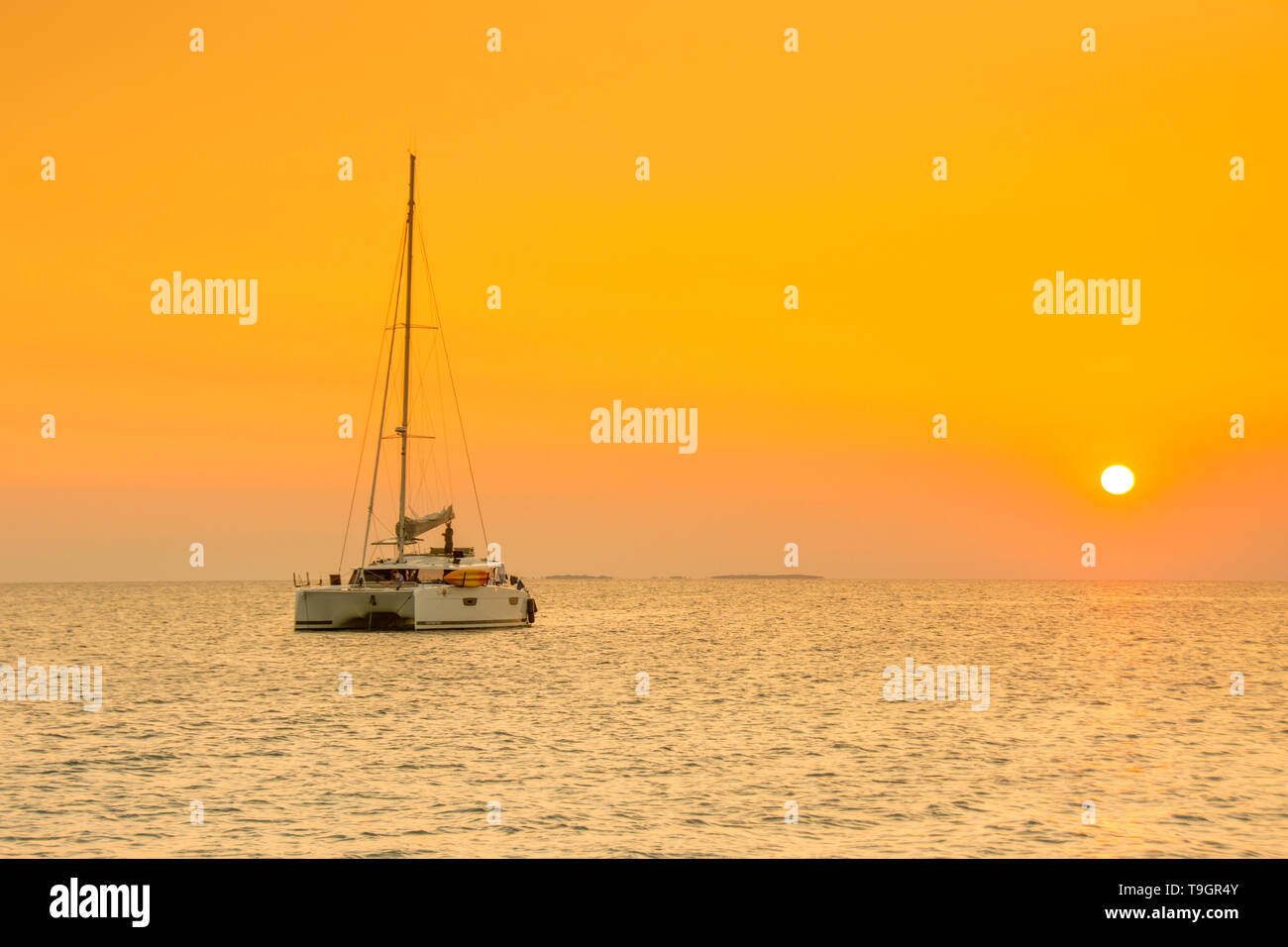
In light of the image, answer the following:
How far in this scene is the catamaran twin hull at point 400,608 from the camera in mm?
78125

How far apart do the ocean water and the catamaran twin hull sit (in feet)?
18.5

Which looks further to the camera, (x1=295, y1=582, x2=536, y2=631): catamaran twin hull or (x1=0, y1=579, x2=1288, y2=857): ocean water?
Result: (x1=295, y1=582, x2=536, y2=631): catamaran twin hull

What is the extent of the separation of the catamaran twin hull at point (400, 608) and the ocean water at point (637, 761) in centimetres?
564

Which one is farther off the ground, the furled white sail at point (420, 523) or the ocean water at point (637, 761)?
the furled white sail at point (420, 523)

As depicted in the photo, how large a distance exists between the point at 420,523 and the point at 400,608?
800cm

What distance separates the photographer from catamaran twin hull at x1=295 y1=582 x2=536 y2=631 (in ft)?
256

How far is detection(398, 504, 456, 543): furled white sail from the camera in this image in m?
83.2

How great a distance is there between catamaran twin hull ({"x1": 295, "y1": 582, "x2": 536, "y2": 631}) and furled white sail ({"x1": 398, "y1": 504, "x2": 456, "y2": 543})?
5.60m

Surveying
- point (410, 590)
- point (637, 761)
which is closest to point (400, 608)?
point (410, 590)

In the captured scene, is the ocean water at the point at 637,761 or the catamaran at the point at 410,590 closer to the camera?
the ocean water at the point at 637,761

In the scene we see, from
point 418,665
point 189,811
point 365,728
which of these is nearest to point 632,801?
point 189,811

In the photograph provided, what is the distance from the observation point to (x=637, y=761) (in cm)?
3206

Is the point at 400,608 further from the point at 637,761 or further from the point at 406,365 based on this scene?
the point at 637,761

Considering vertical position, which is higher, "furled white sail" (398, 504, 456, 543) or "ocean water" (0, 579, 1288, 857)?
"furled white sail" (398, 504, 456, 543)
